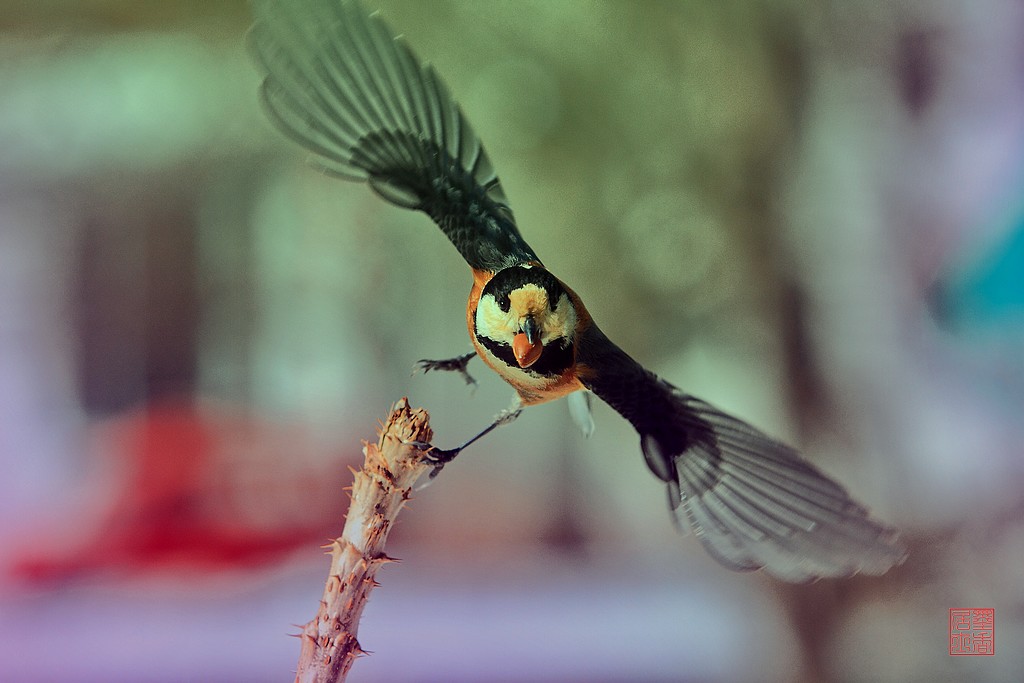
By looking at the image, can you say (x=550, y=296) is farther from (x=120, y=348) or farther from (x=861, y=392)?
(x=120, y=348)

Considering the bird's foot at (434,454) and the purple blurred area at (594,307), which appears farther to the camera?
the purple blurred area at (594,307)

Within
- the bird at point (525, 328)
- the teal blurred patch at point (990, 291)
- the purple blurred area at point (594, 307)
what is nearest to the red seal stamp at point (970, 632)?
the purple blurred area at point (594, 307)

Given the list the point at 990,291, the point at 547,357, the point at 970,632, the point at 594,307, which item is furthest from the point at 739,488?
the point at 990,291

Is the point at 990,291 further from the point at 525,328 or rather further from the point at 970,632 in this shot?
the point at 525,328

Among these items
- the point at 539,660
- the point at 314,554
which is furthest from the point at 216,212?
the point at 539,660

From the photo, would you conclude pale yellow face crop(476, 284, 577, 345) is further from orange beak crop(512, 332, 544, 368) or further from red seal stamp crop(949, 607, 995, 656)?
red seal stamp crop(949, 607, 995, 656)

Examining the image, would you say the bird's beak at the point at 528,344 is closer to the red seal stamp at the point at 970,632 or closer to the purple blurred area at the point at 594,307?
the purple blurred area at the point at 594,307
